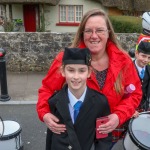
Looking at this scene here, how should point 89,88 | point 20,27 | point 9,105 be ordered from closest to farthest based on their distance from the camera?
1. point 89,88
2. point 9,105
3. point 20,27

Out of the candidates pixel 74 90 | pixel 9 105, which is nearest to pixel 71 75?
pixel 74 90

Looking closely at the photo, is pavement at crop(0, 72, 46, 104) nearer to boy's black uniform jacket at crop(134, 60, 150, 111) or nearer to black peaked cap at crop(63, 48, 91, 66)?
boy's black uniform jacket at crop(134, 60, 150, 111)

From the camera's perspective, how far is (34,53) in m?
7.45

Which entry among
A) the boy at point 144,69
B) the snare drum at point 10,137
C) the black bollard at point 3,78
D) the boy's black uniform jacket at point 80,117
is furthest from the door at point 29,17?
the boy's black uniform jacket at point 80,117

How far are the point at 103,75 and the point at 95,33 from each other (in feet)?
1.17

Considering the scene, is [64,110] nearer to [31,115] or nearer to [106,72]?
[106,72]

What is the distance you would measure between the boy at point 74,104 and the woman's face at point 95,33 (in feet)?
0.60

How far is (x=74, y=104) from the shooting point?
2.13m

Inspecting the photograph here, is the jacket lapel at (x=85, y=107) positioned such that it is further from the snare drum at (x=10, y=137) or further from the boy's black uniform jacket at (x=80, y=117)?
the snare drum at (x=10, y=137)

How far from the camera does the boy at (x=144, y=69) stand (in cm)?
310

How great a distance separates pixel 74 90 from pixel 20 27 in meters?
15.5

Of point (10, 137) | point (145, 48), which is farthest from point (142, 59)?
point (10, 137)

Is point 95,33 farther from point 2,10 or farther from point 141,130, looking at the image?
point 2,10

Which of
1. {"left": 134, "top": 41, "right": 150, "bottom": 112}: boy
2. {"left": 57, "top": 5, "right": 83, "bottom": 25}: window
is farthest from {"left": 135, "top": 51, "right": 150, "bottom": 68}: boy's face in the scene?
{"left": 57, "top": 5, "right": 83, "bottom": 25}: window
